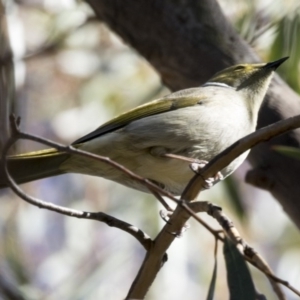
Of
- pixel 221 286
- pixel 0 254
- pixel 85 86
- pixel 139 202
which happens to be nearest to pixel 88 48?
pixel 85 86

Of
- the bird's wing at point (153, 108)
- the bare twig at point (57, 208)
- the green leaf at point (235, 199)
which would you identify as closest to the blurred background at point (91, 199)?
the green leaf at point (235, 199)

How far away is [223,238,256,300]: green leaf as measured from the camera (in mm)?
1714

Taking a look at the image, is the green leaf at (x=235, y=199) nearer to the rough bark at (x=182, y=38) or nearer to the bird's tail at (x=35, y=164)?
the rough bark at (x=182, y=38)

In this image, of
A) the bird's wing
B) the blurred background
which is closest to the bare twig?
the bird's wing

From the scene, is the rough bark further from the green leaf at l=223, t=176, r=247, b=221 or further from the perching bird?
the green leaf at l=223, t=176, r=247, b=221

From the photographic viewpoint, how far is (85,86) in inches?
201

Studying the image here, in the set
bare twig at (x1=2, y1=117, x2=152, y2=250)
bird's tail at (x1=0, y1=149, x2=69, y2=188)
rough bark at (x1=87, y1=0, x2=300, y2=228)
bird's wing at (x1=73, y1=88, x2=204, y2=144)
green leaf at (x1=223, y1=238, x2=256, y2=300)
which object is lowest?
green leaf at (x1=223, y1=238, x2=256, y2=300)

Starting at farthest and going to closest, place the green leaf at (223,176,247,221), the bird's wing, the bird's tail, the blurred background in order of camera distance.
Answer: the blurred background < the green leaf at (223,176,247,221) < the bird's wing < the bird's tail

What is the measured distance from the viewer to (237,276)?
1.77m

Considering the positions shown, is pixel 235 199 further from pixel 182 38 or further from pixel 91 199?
pixel 91 199

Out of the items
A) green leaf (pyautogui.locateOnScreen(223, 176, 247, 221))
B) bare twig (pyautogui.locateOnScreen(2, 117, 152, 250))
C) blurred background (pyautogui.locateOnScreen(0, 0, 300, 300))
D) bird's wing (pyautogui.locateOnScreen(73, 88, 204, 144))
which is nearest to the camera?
bare twig (pyautogui.locateOnScreen(2, 117, 152, 250))

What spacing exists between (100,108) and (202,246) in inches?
47.7

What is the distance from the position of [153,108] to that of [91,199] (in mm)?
2320

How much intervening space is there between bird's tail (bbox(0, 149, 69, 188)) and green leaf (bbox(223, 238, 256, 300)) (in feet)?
3.32
